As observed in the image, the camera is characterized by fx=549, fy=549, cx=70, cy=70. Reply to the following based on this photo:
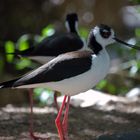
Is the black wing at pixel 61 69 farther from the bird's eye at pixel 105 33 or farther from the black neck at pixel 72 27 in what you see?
the black neck at pixel 72 27

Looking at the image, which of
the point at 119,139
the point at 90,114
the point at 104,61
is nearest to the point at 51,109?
the point at 90,114

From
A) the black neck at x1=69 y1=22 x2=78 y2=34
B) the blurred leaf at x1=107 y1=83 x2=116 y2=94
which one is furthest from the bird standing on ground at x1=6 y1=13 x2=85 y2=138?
the blurred leaf at x1=107 y1=83 x2=116 y2=94

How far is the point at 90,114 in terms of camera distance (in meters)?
6.81

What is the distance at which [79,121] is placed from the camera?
6.46m

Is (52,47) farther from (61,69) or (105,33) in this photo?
(61,69)

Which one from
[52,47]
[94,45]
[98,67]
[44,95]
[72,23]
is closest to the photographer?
[98,67]

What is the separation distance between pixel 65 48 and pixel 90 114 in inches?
34.8

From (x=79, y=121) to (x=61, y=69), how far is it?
136cm

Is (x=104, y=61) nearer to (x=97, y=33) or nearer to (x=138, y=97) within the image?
(x=97, y=33)

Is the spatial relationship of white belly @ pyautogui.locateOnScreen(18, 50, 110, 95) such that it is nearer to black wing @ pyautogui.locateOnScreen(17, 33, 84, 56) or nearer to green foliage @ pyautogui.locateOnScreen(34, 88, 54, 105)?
black wing @ pyautogui.locateOnScreen(17, 33, 84, 56)

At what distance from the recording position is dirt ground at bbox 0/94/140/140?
588 cm

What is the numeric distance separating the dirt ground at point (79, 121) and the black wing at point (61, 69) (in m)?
0.78

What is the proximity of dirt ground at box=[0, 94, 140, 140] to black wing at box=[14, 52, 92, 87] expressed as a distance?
78 centimetres

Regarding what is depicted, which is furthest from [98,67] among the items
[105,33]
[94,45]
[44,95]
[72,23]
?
[44,95]
